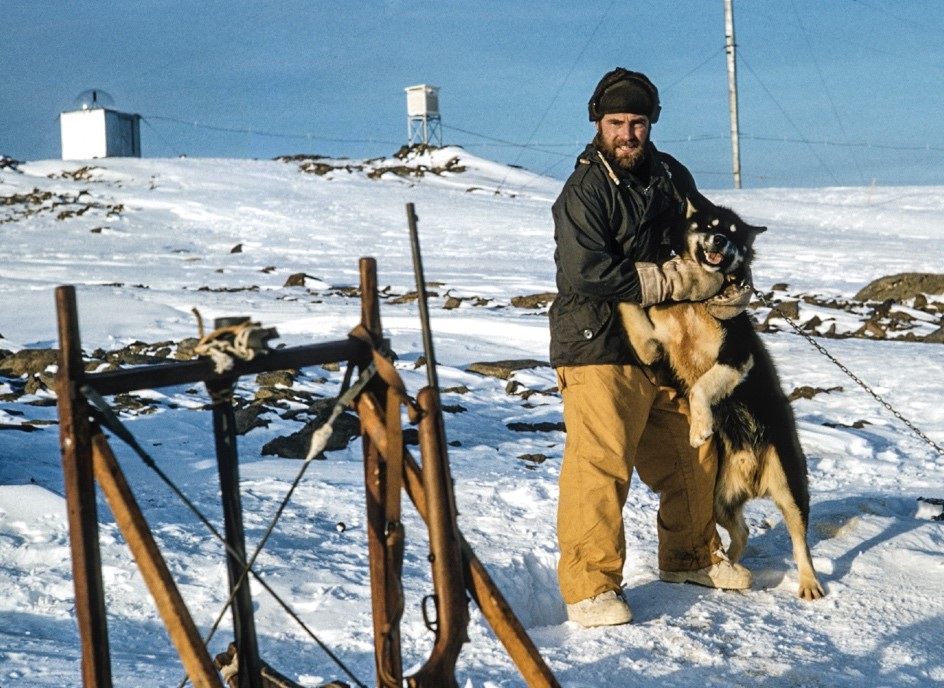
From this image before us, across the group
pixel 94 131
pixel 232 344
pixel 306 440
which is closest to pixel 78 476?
pixel 232 344

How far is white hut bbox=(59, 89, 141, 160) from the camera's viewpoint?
34.2 m

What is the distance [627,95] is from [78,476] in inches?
105

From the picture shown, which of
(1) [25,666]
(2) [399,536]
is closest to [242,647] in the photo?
(2) [399,536]

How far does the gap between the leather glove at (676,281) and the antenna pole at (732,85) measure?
2550 cm

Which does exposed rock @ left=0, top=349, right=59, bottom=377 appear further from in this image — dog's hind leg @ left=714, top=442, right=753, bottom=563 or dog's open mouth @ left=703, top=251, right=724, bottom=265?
dog's open mouth @ left=703, top=251, right=724, bottom=265

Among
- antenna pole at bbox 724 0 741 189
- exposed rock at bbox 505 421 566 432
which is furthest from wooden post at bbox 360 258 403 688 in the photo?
antenna pole at bbox 724 0 741 189

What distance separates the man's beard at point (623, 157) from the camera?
13.5 ft

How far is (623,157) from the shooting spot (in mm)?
4113

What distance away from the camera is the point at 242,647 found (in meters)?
2.54

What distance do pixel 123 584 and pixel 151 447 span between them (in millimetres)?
2422

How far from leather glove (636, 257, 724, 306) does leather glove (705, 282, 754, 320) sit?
6 cm

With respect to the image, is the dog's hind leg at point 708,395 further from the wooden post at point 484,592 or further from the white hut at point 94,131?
the white hut at point 94,131

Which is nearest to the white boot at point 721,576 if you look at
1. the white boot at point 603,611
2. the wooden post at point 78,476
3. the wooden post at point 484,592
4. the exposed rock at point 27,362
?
the white boot at point 603,611

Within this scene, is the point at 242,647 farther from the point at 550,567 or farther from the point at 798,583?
the point at 798,583
